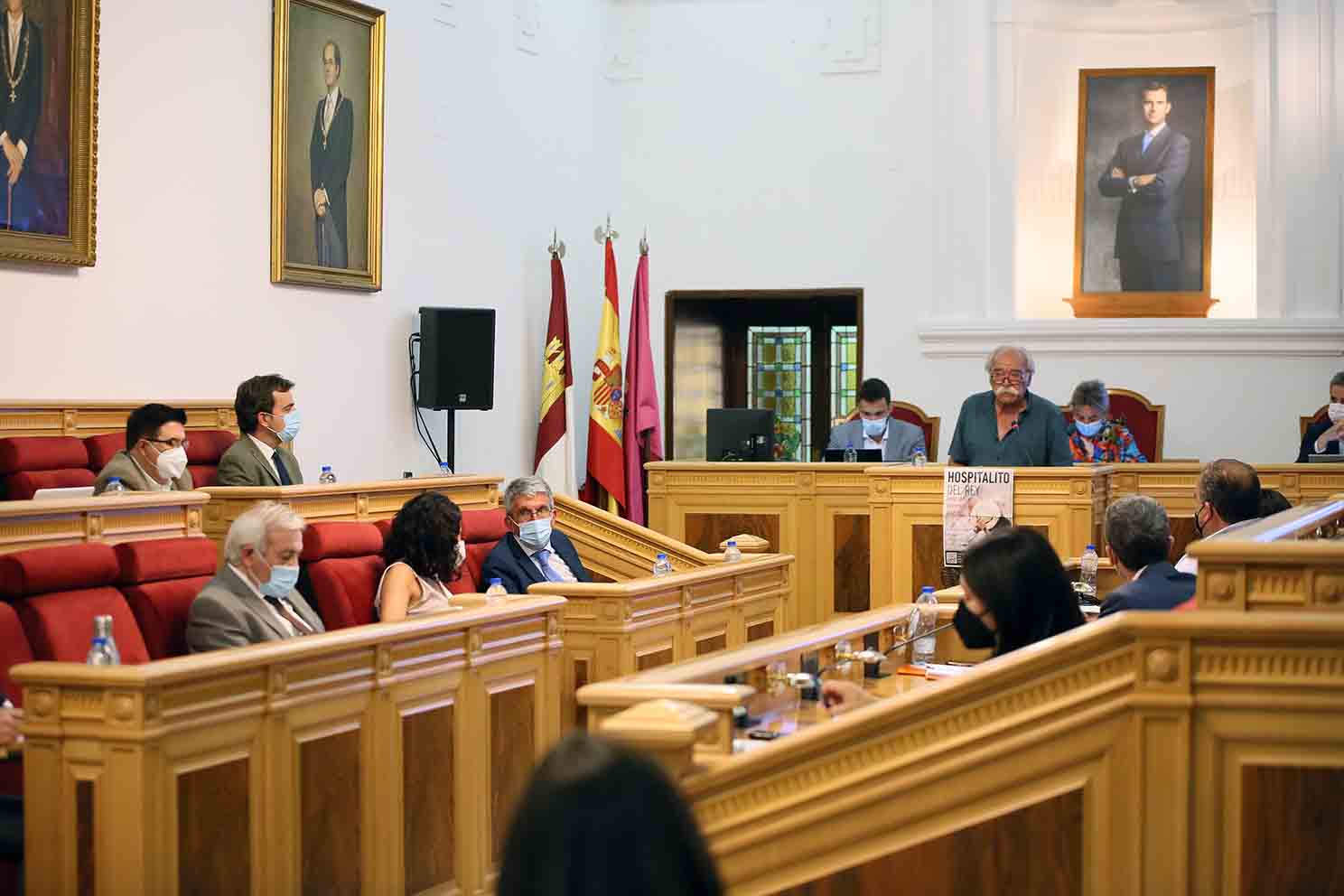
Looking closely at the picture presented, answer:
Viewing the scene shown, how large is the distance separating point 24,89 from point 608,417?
519cm

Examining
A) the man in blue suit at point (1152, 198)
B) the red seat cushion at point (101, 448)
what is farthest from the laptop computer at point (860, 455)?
the red seat cushion at point (101, 448)

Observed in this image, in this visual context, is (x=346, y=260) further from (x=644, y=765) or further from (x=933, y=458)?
(x=644, y=765)

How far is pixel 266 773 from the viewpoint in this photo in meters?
3.93

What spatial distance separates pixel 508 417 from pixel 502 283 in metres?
0.91

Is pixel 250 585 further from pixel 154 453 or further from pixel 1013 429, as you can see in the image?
pixel 1013 429

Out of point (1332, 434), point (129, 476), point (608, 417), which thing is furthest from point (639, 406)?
point (129, 476)

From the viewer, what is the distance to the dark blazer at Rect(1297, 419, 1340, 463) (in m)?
9.62

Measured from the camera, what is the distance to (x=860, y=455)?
9.77 m

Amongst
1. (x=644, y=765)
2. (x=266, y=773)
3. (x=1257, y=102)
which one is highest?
(x=1257, y=102)

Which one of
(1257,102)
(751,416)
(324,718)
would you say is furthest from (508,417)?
(324,718)

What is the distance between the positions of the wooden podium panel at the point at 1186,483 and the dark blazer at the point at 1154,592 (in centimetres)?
435

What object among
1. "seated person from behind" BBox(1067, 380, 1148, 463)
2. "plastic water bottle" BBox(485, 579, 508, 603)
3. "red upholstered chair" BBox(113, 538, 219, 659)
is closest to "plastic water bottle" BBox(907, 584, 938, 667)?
"plastic water bottle" BBox(485, 579, 508, 603)

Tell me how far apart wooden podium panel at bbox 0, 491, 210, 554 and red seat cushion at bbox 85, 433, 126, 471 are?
153 centimetres

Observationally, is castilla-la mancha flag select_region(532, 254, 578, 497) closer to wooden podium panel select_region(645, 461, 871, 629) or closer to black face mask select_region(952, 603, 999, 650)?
wooden podium panel select_region(645, 461, 871, 629)
